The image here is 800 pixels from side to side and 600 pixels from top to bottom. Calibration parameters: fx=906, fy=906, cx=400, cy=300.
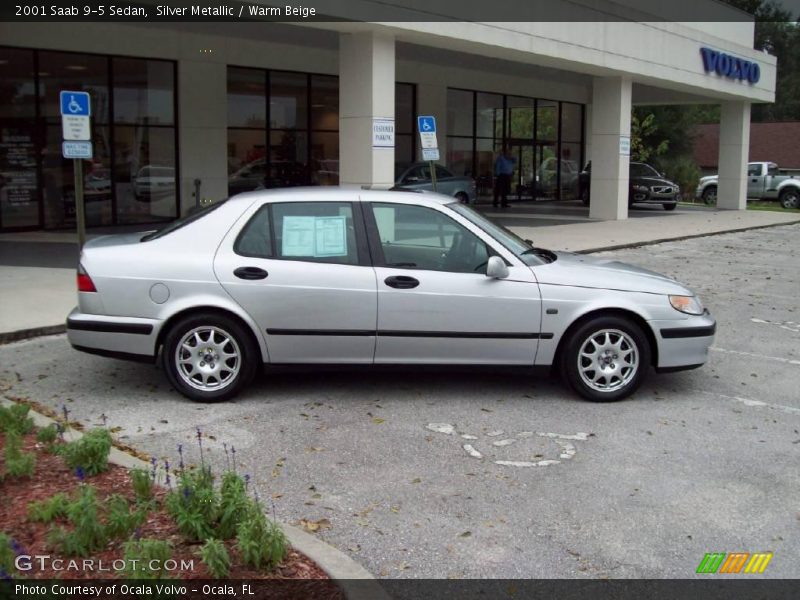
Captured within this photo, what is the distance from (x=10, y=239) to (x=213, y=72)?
6.45 m

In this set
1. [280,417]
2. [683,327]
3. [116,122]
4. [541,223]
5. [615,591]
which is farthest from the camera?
[541,223]

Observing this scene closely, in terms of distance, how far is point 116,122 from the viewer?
20.0 meters

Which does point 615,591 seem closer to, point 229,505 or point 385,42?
point 229,505

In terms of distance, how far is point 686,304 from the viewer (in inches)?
272

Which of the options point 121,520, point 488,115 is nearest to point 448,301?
point 121,520

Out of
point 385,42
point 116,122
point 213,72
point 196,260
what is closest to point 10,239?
point 116,122

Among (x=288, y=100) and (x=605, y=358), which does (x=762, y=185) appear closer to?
(x=288, y=100)

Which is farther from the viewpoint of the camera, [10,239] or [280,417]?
[10,239]

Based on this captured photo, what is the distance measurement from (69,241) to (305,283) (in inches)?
470

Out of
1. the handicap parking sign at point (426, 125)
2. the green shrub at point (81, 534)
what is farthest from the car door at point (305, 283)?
the handicap parking sign at point (426, 125)

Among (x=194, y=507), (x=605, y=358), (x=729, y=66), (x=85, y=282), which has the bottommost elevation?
(x=194, y=507)

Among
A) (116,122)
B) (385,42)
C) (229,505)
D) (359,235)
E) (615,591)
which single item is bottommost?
(615,591)

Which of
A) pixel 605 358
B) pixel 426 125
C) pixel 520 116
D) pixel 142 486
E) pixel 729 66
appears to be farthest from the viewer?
pixel 520 116

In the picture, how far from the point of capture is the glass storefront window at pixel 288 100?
23125 mm
